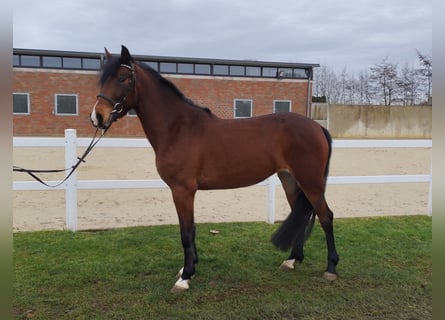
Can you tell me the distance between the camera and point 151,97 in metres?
3.40

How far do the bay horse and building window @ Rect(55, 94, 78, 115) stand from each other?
2106 cm

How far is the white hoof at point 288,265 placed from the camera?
11.9 feet

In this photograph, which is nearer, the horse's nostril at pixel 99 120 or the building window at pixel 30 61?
the horse's nostril at pixel 99 120

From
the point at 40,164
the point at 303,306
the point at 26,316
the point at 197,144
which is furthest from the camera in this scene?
the point at 40,164

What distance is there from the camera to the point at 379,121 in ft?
88.6

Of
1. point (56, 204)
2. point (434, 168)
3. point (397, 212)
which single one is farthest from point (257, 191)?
point (434, 168)

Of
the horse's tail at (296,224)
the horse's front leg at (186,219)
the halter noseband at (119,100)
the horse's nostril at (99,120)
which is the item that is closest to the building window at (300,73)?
the horse's tail at (296,224)

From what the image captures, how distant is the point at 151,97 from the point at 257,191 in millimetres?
4979

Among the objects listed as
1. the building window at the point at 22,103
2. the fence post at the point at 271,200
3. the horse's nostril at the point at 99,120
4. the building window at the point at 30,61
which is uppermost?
the building window at the point at 30,61

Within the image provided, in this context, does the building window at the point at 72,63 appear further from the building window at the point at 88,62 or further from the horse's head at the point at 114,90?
the horse's head at the point at 114,90

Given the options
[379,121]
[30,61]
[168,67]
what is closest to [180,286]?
[168,67]

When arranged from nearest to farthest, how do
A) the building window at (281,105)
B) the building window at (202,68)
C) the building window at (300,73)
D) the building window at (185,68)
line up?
the building window at (185,68), the building window at (202,68), the building window at (281,105), the building window at (300,73)

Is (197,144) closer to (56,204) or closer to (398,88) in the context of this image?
(56,204)

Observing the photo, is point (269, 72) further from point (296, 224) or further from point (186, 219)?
point (186, 219)
